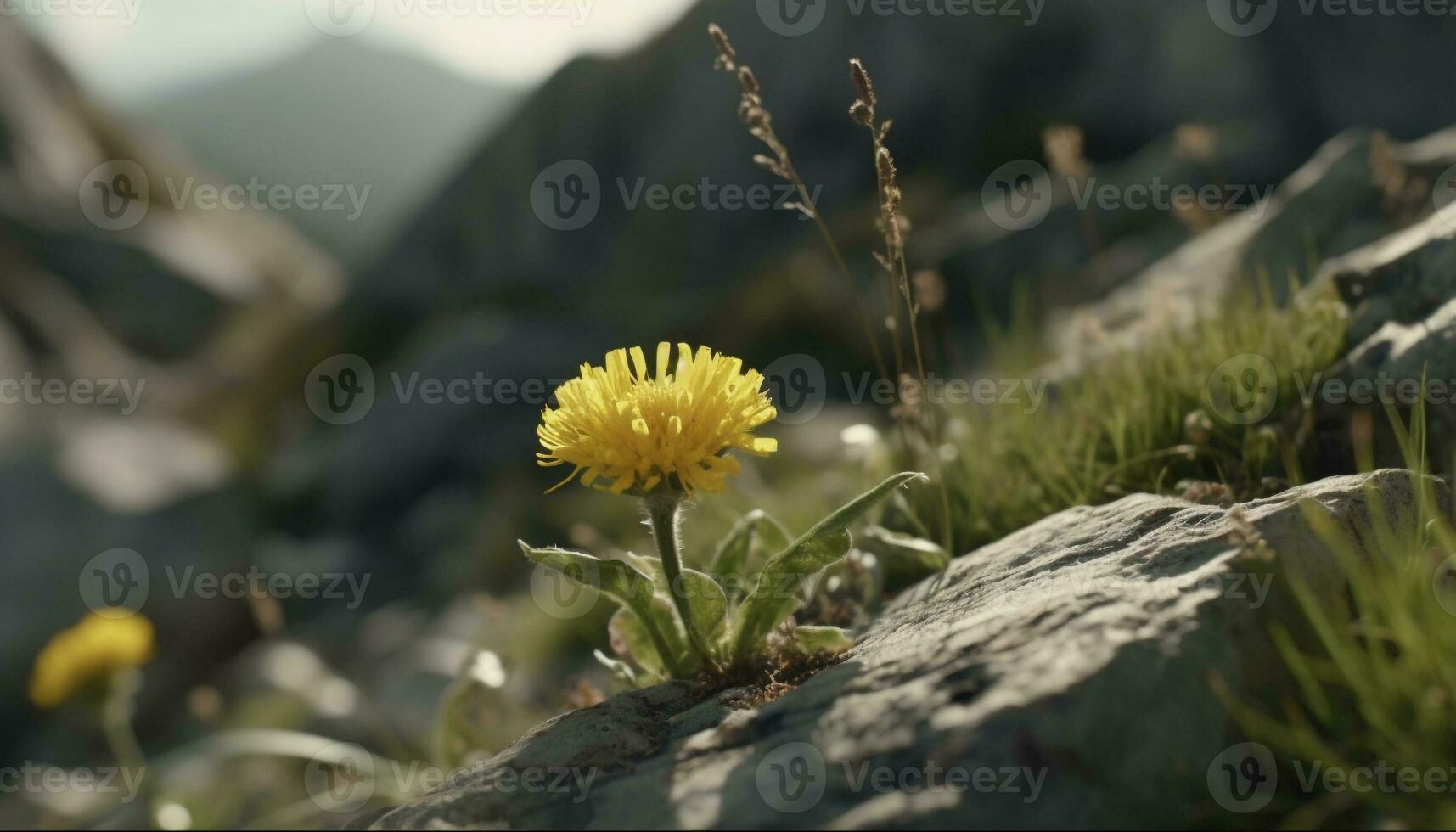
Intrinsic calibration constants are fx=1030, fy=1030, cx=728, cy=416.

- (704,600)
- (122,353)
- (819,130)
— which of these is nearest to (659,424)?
(704,600)

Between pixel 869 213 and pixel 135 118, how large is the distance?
18880mm

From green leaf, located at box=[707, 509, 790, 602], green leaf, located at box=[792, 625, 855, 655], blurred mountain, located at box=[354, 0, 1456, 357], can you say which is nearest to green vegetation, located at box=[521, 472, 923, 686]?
green leaf, located at box=[792, 625, 855, 655]

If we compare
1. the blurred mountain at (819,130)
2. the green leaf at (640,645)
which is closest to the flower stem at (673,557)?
the green leaf at (640,645)

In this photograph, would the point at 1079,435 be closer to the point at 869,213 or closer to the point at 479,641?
the point at 479,641

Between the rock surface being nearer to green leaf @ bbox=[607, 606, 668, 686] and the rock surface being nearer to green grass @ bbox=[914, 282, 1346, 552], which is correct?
green leaf @ bbox=[607, 606, 668, 686]

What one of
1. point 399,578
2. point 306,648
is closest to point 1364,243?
point 306,648

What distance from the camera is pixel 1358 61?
36.6 ft

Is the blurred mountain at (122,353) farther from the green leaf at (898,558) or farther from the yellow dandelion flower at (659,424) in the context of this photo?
the yellow dandelion flower at (659,424)

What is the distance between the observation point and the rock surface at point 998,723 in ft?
5.66

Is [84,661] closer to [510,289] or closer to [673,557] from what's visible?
[673,557]

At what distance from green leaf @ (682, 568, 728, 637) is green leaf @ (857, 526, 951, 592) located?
2.28ft

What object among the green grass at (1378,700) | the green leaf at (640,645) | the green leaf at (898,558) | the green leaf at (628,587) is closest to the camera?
the green grass at (1378,700)

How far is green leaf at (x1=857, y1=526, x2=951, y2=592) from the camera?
311 centimetres

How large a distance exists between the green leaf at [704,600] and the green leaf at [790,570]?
55 mm
